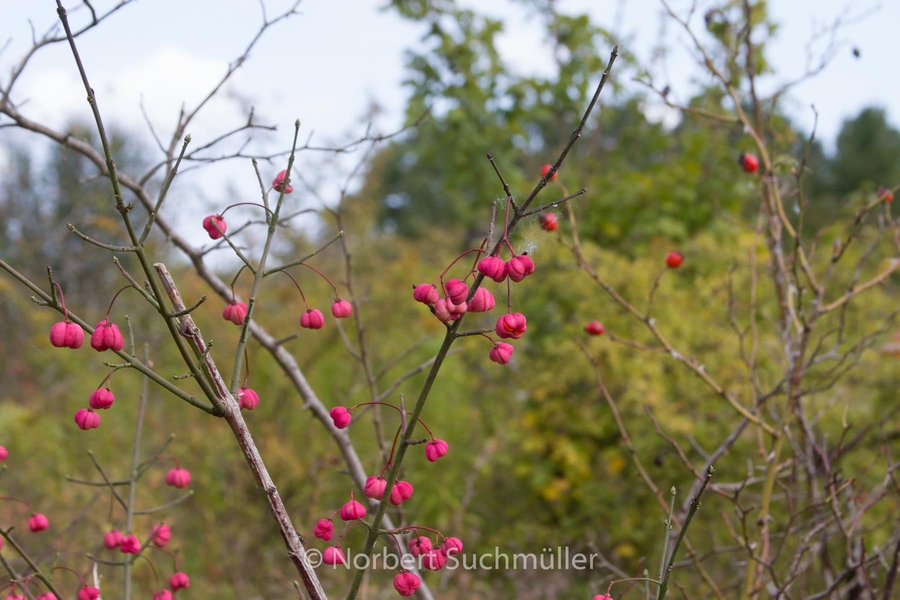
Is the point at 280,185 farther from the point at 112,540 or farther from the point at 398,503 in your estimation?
the point at 112,540

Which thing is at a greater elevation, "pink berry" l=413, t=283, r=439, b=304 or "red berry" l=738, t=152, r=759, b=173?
"red berry" l=738, t=152, r=759, b=173

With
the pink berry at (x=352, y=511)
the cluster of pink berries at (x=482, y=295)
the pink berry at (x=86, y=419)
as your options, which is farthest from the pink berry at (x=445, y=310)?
the pink berry at (x=86, y=419)

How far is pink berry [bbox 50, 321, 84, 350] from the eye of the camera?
1.01 meters


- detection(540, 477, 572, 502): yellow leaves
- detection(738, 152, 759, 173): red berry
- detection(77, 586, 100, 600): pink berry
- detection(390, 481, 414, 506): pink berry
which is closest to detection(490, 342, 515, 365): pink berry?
detection(390, 481, 414, 506): pink berry

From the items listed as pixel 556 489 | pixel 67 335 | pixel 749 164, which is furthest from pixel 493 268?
pixel 556 489

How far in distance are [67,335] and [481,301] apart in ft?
1.99

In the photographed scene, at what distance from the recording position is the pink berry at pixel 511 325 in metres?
0.96

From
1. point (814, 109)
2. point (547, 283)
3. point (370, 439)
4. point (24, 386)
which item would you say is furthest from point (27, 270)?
point (814, 109)

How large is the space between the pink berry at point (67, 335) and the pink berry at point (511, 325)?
60cm

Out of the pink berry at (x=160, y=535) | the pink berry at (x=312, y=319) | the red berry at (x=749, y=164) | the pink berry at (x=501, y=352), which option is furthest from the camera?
the red berry at (x=749, y=164)

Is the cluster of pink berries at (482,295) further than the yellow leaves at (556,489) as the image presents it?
No

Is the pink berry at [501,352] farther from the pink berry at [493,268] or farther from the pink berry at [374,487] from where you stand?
the pink berry at [374,487]

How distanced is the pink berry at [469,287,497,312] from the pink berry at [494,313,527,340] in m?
0.03

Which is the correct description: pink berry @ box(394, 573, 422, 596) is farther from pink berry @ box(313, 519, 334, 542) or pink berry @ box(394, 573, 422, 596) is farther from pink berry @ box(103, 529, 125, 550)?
pink berry @ box(103, 529, 125, 550)
